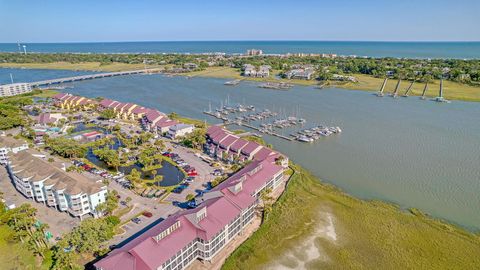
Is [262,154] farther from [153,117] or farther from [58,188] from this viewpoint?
[153,117]

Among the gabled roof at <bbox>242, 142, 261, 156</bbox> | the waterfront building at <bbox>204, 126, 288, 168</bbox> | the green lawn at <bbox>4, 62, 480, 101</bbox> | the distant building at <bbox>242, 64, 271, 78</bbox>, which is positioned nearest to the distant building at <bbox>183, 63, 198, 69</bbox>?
the green lawn at <bbox>4, 62, 480, 101</bbox>

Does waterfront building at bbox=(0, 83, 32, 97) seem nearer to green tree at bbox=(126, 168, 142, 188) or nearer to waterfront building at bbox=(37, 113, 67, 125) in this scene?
waterfront building at bbox=(37, 113, 67, 125)

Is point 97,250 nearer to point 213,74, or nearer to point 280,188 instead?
point 280,188

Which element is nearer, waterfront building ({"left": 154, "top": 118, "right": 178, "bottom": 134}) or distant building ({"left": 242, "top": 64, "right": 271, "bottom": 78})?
waterfront building ({"left": 154, "top": 118, "right": 178, "bottom": 134})

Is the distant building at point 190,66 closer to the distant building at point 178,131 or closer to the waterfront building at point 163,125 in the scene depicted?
the waterfront building at point 163,125

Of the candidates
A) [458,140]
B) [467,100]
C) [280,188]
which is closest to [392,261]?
[280,188]
